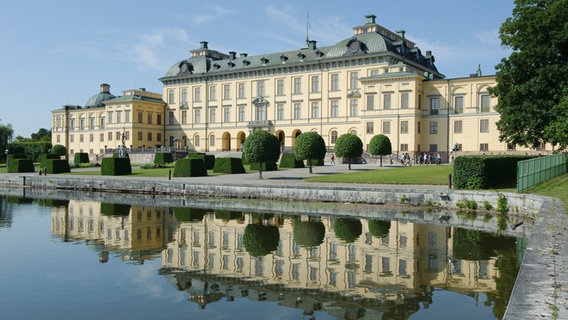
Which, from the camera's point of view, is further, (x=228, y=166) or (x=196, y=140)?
(x=196, y=140)

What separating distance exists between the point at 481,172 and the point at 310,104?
126ft

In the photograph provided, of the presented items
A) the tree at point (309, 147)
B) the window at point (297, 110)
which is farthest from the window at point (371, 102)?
the tree at point (309, 147)

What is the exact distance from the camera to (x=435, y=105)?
49.8 meters

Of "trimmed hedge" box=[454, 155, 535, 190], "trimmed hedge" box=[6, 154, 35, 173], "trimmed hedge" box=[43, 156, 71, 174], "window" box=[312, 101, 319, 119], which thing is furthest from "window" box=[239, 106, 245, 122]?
"trimmed hedge" box=[454, 155, 535, 190]

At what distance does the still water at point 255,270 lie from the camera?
8.29 meters

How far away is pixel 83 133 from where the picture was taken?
7475cm

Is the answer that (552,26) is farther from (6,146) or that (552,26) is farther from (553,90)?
(6,146)

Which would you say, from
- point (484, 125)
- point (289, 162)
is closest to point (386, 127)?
point (484, 125)

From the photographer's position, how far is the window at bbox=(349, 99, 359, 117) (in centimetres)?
5509

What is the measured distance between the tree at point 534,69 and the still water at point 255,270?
44.5ft

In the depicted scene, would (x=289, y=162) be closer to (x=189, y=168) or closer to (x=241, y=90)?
(x=189, y=168)

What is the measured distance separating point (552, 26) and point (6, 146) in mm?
63665

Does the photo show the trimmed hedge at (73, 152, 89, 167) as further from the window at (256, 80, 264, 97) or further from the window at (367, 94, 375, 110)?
the window at (367, 94, 375, 110)

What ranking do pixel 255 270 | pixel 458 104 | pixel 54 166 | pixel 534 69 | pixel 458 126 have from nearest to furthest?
pixel 255 270, pixel 534 69, pixel 54 166, pixel 458 126, pixel 458 104
